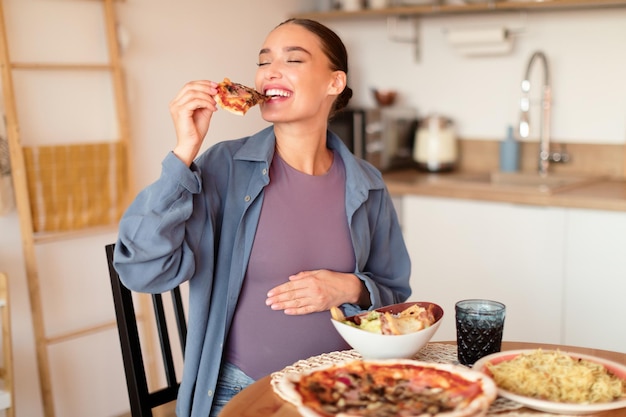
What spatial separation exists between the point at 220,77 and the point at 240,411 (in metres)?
2.48

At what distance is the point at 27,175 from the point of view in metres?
2.68

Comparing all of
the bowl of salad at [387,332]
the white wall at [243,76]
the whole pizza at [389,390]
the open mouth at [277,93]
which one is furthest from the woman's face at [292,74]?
the white wall at [243,76]

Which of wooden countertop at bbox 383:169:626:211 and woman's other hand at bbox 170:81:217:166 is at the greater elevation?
woman's other hand at bbox 170:81:217:166

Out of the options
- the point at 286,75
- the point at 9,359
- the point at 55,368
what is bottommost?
the point at 55,368

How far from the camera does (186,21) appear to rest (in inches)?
131

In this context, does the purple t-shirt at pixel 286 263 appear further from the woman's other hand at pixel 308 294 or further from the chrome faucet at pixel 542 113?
the chrome faucet at pixel 542 113

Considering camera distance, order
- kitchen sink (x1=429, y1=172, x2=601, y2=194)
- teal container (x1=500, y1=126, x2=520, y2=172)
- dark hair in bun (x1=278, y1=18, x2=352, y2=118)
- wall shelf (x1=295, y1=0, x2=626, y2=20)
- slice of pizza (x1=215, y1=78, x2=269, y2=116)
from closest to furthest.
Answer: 1. slice of pizza (x1=215, y1=78, x2=269, y2=116)
2. dark hair in bun (x1=278, y1=18, x2=352, y2=118)
3. wall shelf (x1=295, y1=0, x2=626, y2=20)
4. kitchen sink (x1=429, y1=172, x2=601, y2=194)
5. teal container (x1=500, y1=126, x2=520, y2=172)

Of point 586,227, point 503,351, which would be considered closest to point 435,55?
point 586,227

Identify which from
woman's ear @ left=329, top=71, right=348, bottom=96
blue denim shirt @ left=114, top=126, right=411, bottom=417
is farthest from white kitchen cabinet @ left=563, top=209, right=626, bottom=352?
woman's ear @ left=329, top=71, right=348, bottom=96

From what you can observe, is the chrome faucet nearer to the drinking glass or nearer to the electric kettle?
the electric kettle

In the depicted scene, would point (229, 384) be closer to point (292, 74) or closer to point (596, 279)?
point (292, 74)

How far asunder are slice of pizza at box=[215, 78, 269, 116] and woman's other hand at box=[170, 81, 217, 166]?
0.10 feet

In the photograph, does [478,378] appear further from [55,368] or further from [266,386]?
[55,368]

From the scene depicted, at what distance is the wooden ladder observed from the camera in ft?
8.66
